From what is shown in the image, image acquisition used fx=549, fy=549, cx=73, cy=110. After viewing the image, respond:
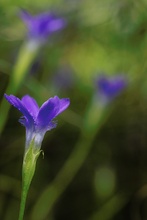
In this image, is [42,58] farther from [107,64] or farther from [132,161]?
[132,161]

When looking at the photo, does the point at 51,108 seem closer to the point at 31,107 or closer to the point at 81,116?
the point at 31,107

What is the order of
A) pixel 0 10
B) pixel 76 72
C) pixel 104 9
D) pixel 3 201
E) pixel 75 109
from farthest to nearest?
1. pixel 76 72
2. pixel 75 109
3. pixel 104 9
4. pixel 3 201
5. pixel 0 10

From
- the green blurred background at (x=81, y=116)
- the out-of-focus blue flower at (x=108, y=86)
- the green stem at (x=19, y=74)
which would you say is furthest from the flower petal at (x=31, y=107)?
the out-of-focus blue flower at (x=108, y=86)

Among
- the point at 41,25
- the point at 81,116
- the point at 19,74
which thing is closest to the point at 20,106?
the point at 19,74

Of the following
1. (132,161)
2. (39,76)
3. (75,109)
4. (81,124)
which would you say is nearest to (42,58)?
(39,76)

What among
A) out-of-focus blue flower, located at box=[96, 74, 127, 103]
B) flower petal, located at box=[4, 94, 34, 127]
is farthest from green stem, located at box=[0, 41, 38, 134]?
flower petal, located at box=[4, 94, 34, 127]
